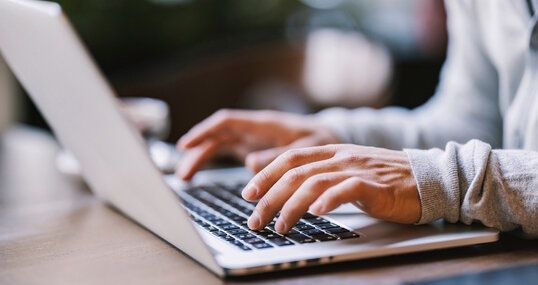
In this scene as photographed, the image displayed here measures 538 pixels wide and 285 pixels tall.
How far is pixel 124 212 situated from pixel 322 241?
30 centimetres

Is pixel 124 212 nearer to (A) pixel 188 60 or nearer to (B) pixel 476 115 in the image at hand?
(B) pixel 476 115

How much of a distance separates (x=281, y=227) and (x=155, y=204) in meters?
0.12

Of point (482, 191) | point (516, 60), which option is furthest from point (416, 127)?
point (482, 191)

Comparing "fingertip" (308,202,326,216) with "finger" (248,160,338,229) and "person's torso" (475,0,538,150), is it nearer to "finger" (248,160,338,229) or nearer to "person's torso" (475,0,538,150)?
"finger" (248,160,338,229)

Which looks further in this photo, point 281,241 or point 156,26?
point 156,26

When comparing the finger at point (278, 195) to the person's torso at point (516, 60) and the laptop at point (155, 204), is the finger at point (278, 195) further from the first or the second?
the person's torso at point (516, 60)

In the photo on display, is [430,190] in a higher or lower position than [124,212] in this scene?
higher

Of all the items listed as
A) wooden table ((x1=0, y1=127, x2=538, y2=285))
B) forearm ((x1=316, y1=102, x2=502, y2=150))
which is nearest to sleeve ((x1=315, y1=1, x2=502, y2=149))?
forearm ((x1=316, y1=102, x2=502, y2=150))

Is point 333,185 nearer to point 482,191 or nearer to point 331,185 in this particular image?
point 331,185

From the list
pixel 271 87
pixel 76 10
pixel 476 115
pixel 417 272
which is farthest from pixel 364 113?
pixel 76 10

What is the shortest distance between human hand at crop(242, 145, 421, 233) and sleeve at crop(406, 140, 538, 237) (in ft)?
0.06

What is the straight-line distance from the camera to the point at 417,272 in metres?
0.63

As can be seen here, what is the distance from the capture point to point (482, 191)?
2.30ft

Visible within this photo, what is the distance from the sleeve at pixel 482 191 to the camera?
69cm
